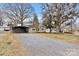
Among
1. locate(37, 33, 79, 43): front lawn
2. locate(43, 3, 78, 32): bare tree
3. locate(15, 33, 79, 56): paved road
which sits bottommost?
locate(15, 33, 79, 56): paved road

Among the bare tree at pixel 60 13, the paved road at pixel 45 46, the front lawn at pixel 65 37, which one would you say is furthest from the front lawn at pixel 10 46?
the bare tree at pixel 60 13

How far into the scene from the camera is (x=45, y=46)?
8.64ft

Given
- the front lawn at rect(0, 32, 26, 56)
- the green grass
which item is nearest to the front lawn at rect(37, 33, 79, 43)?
the green grass

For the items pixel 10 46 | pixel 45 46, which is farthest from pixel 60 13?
pixel 10 46

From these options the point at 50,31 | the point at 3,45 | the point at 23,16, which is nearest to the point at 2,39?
the point at 3,45

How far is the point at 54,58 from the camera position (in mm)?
2586

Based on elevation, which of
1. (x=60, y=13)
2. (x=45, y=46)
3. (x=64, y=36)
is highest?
(x=60, y=13)

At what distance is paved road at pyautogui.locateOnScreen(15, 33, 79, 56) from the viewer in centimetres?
260

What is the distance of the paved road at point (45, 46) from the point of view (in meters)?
2.60

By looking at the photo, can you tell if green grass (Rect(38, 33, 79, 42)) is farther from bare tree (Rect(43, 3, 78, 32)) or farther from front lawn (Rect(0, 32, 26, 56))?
front lawn (Rect(0, 32, 26, 56))

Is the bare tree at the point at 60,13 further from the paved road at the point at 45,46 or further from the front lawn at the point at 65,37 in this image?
the paved road at the point at 45,46

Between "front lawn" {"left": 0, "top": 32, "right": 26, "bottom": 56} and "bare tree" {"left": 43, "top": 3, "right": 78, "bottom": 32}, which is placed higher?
"bare tree" {"left": 43, "top": 3, "right": 78, "bottom": 32}

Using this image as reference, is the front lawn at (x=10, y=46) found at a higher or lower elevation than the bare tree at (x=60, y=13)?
lower

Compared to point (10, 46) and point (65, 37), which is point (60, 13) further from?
point (10, 46)
